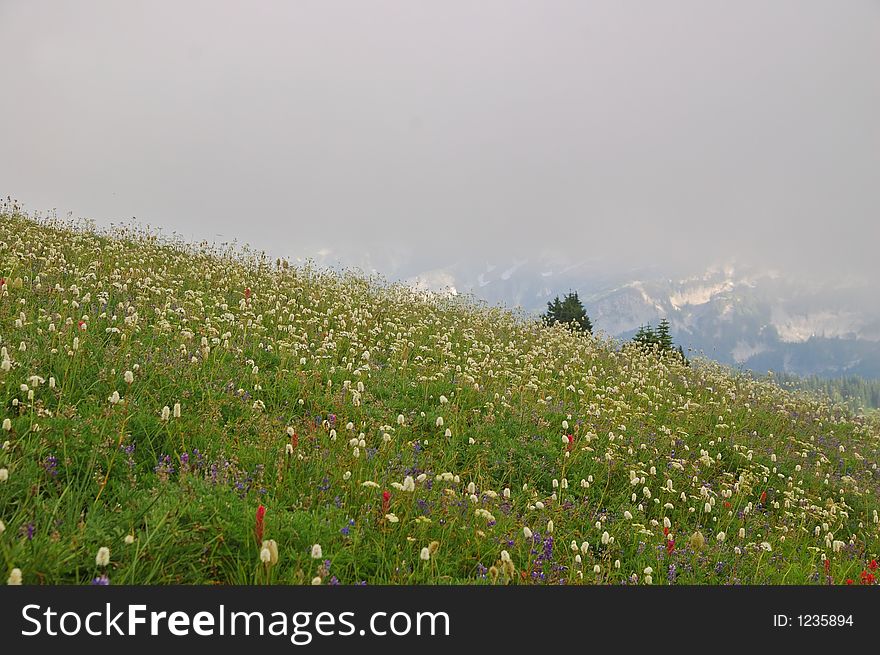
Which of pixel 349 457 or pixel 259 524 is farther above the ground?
pixel 349 457

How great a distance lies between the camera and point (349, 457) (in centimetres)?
462

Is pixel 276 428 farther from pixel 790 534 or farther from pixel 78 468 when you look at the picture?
pixel 790 534

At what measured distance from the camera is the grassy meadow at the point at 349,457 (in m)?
3.28

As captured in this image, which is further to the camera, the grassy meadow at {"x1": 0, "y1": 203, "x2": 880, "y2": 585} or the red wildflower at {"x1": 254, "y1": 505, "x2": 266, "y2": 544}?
the grassy meadow at {"x1": 0, "y1": 203, "x2": 880, "y2": 585}

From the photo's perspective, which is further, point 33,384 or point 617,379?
point 617,379

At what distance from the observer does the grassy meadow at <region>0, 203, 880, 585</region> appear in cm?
328

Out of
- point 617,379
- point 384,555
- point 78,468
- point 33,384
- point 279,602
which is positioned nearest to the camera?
point 279,602

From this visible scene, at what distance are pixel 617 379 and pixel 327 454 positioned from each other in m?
7.04

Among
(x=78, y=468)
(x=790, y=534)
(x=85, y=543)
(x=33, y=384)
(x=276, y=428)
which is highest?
(x=33, y=384)

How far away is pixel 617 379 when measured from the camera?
10.1 m

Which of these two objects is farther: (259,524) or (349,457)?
(349,457)

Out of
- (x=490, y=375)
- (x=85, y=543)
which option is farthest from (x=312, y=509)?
(x=490, y=375)

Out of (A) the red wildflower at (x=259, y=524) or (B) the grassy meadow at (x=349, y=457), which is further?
(B) the grassy meadow at (x=349, y=457)

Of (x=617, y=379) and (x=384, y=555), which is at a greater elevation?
(x=617, y=379)
